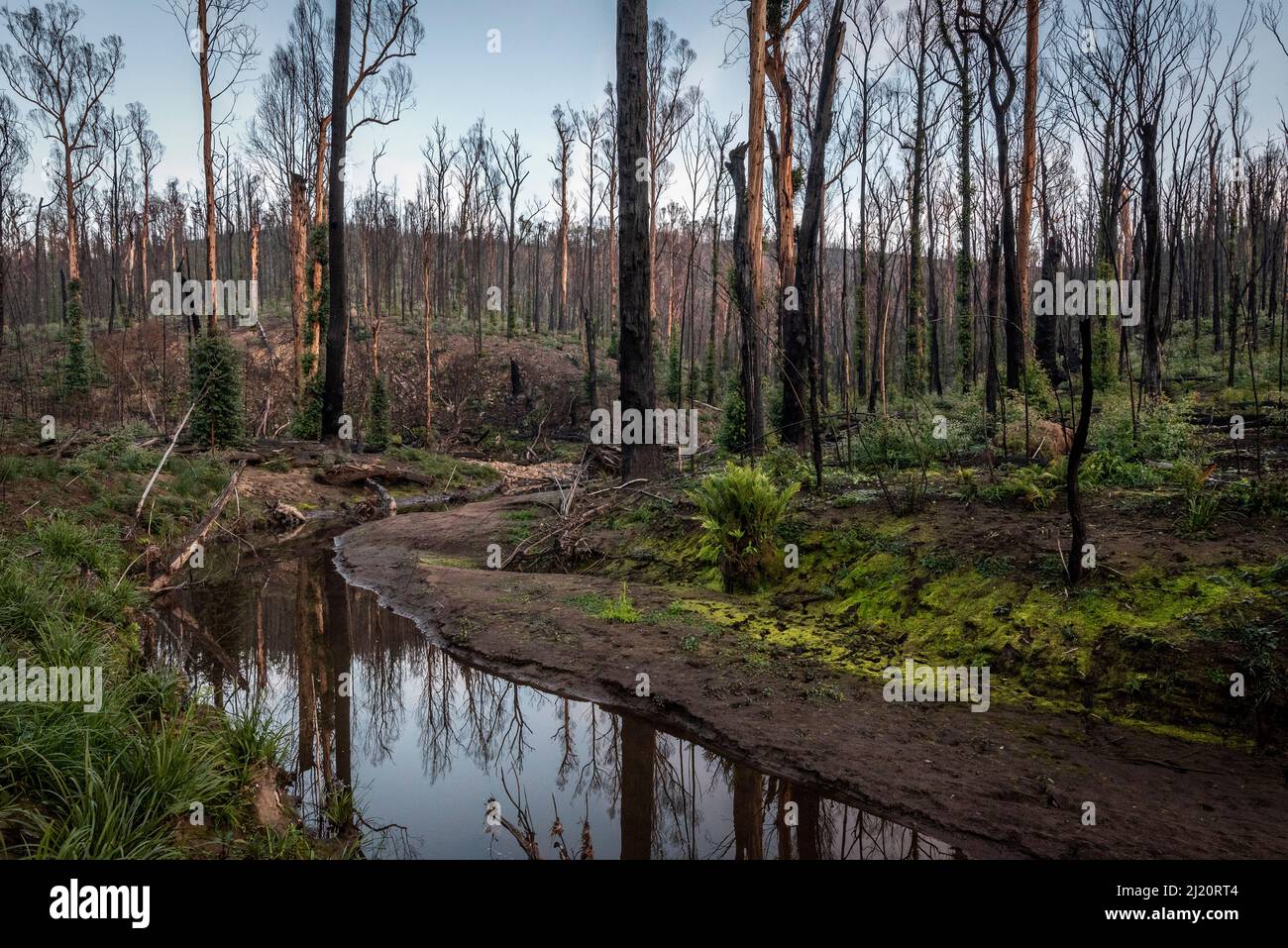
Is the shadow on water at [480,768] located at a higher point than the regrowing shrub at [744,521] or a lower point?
lower

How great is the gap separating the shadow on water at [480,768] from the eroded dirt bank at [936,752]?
0.63 ft

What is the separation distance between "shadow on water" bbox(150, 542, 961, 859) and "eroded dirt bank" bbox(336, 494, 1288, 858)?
0.63 feet

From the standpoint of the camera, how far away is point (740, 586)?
7605 mm

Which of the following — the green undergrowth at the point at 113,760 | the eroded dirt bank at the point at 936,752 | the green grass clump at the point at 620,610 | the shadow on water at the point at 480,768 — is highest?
the green undergrowth at the point at 113,760

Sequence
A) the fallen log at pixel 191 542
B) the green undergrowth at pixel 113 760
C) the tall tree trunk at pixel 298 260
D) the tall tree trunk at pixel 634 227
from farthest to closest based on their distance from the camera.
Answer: the tall tree trunk at pixel 298 260, the tall tree trunk at pixel 634 227, the fallen log at pixel 191 542, the green undergrowth at pixel 113 760

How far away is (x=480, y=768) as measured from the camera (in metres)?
4.53

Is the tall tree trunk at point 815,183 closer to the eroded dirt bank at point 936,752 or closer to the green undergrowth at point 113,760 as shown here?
the eroded dirt bank at point 936,752

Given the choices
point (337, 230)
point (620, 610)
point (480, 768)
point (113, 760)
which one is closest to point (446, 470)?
point (337, 230)

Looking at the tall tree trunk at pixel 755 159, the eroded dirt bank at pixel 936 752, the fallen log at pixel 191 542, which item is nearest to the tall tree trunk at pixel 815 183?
the tall tree trunk at pixel 755 159

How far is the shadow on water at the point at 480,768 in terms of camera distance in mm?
3562

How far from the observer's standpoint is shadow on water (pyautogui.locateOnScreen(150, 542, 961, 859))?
3562 mm

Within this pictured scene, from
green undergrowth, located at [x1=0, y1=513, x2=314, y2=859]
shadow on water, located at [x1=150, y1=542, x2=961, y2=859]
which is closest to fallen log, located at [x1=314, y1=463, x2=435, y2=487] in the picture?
shadow on water, located at [x1=150, y1=542, x2=961, y2=859]
